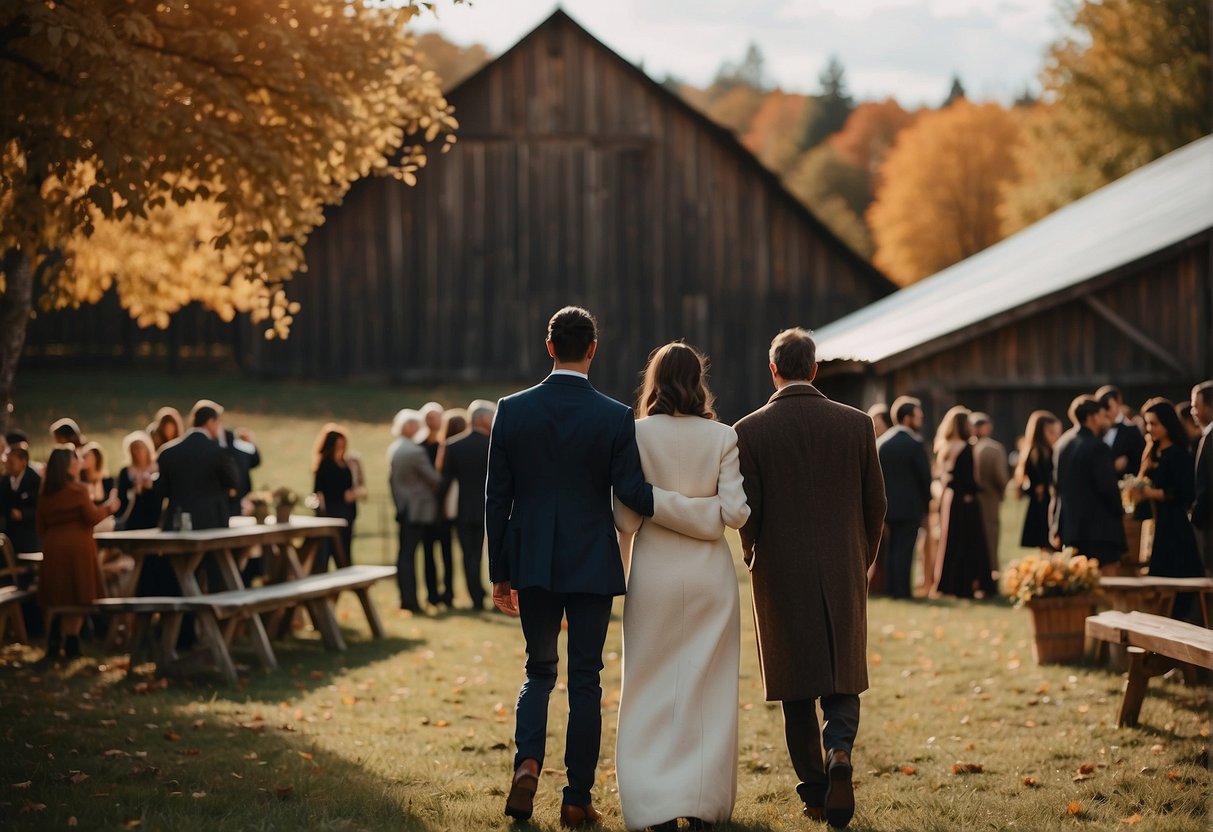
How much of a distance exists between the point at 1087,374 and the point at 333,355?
18.3m

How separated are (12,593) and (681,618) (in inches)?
296

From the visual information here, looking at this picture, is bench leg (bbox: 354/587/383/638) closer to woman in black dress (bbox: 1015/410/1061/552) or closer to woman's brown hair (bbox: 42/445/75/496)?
woman's brown hair (bbox: 42/445/75/496)

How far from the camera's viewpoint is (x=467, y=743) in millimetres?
8281

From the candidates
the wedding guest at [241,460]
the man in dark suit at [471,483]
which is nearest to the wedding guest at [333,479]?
the wedding guest at [241,460]

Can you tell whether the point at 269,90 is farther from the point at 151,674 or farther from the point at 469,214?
the point at 469,214

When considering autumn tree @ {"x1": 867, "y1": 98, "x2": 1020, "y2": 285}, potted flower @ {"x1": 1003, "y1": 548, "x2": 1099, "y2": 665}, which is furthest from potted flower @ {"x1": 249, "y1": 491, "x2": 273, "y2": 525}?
autumn tree @ {"x1": 867, "y1": 98, "x2": 1020, "y2": 285}

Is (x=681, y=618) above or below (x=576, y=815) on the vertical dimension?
above

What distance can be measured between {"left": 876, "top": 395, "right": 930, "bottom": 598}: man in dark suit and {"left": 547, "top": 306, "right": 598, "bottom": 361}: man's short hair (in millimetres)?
9231

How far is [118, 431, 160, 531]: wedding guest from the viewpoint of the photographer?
516 inches

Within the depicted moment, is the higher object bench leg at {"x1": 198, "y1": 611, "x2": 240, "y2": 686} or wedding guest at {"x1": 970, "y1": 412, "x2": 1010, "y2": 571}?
wedding guest at {"x1": 970, "y1": 412, "x2": 1010, "y2": 571}

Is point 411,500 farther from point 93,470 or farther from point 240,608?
point 240,608

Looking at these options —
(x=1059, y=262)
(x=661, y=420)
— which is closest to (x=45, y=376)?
(x=1059, y=262)

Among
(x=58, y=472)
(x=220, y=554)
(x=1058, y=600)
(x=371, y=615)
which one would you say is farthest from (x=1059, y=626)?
(x=58, y=472)

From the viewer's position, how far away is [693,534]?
624cm
